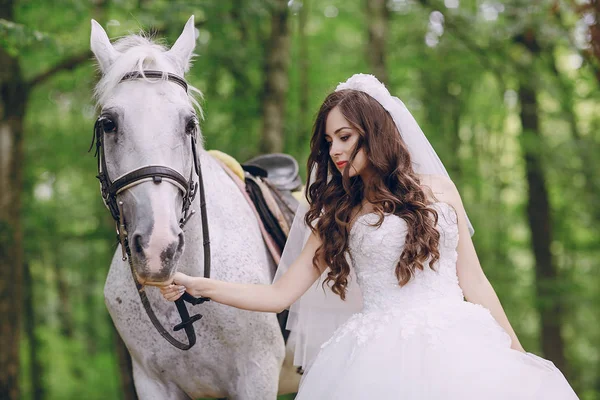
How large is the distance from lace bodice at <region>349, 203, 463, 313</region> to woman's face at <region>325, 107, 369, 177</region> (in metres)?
0.24

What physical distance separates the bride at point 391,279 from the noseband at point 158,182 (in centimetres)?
25

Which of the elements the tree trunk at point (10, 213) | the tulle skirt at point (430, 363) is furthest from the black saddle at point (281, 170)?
the tree trunk at point (10, 213)

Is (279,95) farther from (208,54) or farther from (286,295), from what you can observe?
(286,295)

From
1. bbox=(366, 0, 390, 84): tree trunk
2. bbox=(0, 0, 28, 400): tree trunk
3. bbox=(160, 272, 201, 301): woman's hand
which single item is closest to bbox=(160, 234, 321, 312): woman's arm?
bbox=(160, 272, 201, 301): woman's hand

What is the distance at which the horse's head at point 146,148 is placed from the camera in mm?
2533

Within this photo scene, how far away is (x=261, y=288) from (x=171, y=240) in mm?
778

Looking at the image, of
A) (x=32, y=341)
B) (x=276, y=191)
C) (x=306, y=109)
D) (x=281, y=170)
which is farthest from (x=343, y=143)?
(x=32, y=341)

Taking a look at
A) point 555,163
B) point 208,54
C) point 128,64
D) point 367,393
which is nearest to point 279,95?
point 208,54

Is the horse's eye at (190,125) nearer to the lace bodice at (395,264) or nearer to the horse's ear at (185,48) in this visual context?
the horse's ear at (185,48)

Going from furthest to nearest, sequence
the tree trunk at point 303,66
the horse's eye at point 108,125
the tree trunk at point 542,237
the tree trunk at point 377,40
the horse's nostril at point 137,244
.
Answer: the tree trunk at point 542,237 < the tree trunk at point 303,66 < the tree trunk at point 377,40 < the horse's eye at point 108,125 < the horse's nostril at point 137,244

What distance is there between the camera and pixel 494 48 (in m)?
9.63

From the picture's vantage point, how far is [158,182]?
260cm

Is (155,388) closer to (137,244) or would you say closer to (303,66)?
(137,244)

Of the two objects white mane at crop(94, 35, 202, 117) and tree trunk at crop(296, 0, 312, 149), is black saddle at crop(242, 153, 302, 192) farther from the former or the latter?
tree trunk at crop(296, 0, 312, 149)
